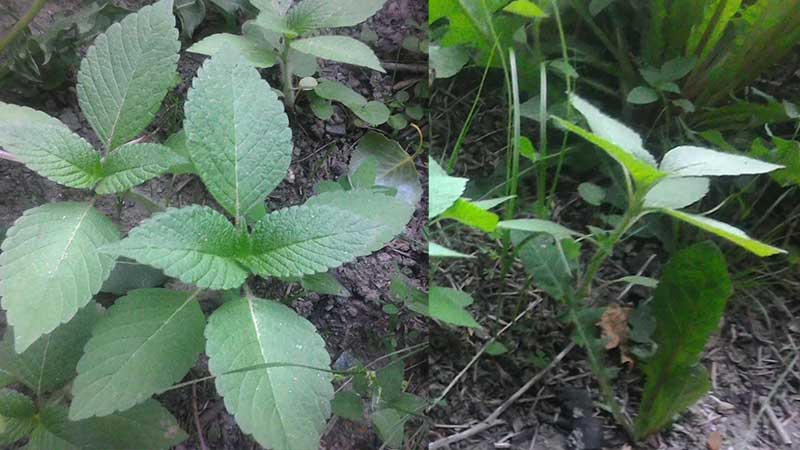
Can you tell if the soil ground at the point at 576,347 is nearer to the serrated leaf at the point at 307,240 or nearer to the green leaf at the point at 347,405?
the serrated leaf at the point at 307,240

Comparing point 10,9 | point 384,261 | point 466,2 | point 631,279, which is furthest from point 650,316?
point 10,9

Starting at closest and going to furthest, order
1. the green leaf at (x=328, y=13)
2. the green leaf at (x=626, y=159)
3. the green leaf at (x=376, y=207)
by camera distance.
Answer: the green leaf at (x=626, y=159)
the green leaf at (x=376, y=207)
the green leaf at (x=328, y=13)

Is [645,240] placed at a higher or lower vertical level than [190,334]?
higher

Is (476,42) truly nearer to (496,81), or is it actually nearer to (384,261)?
(496,81)

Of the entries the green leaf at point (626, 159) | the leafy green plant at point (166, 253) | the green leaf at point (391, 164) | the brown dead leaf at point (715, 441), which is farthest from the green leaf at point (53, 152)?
the brown dead leaf at point (715, 441)

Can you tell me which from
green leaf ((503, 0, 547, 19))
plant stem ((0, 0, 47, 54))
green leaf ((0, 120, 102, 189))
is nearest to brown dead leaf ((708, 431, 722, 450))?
green leaf ((503, 0, 547, 19))

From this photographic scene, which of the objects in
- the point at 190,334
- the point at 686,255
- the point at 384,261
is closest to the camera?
the point at 686,255
